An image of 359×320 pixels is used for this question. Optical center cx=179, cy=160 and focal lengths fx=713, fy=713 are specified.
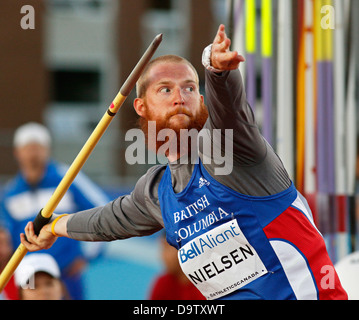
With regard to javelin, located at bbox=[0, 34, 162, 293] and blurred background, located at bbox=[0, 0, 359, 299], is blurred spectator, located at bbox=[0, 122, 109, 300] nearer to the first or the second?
blurred background, located at bbox=[0, 0, 359, 299]

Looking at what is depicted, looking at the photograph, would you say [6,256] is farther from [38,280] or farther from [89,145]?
[89,145]

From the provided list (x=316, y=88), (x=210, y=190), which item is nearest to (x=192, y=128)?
(x=210, y=190)

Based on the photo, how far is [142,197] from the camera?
277 centimetres

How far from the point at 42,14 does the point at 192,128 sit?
41.0ft

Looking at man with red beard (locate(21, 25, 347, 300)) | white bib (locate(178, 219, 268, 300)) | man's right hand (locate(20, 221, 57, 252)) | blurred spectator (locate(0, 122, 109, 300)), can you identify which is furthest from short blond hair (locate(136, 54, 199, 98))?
blurred spectator (locate(0, 122, 109, 300))

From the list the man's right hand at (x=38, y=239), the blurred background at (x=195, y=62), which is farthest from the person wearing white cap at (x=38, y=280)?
the blurred background at (x=195, y=62)

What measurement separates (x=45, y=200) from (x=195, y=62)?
10.2m

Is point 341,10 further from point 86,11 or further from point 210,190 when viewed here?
point 86,11

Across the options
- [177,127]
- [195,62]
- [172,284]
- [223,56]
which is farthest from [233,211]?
[195,62]

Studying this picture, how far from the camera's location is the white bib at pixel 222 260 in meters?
2.40

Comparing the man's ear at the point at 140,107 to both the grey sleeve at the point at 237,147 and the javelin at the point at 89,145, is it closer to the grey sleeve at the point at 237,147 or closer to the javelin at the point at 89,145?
the javelin at the point at 89,145

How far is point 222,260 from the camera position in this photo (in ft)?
8.04

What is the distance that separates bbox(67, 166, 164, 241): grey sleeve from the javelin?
14 cm

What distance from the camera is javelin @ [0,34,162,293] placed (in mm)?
2377
